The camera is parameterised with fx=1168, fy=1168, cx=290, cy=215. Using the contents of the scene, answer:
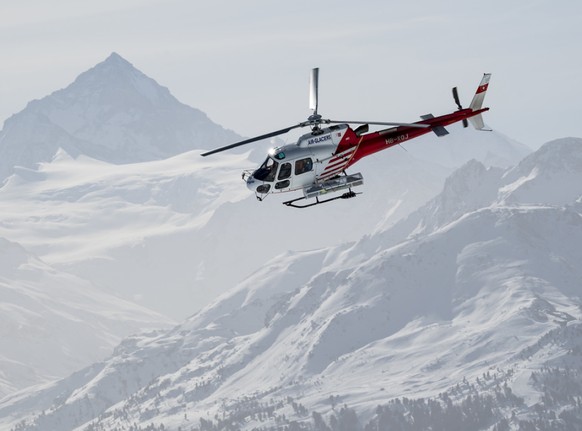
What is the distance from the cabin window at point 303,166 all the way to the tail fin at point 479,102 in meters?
18.2

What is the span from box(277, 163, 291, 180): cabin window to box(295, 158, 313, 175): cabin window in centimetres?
72

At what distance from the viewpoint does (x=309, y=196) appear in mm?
96812

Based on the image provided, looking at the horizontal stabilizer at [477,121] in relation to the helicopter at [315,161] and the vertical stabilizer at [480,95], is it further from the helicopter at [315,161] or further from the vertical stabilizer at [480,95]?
the helicopter at [315,161]

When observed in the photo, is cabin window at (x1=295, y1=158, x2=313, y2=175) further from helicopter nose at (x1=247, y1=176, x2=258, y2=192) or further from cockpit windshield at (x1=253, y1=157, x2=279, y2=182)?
helicopter nose at (x1=247, y1=176, x2=258, y2=192)

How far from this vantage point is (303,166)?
9856 centimetres

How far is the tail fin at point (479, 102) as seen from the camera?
354 feet

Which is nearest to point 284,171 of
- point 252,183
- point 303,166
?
point 303,166

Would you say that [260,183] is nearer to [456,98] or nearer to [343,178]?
[343,178]

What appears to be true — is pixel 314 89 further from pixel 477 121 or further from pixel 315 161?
pixel 477 121

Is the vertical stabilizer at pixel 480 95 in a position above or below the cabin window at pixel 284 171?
above

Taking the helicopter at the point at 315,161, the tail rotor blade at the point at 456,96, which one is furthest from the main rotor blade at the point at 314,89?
the tail rotor blade at the point at 456,96

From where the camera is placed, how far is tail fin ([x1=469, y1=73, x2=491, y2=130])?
354 feet

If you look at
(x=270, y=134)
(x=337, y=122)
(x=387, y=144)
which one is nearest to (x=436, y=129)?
(x=387, y=144)

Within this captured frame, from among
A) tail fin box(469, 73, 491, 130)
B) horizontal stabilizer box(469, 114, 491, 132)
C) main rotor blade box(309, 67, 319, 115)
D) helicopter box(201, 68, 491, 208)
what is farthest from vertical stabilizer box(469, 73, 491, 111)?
main rotor blade box(309, 67, 319, 115)
